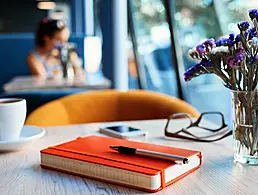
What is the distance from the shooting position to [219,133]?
115cm

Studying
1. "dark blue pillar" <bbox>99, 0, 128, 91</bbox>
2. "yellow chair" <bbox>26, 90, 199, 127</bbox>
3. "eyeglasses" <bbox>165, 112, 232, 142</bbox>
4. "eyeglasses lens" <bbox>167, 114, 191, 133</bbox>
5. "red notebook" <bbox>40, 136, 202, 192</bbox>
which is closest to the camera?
"red notebook" <bbox>40, 136, 202, 192</bbox>

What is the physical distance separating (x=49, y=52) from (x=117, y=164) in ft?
11.8

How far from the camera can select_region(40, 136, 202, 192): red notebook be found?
698 millimetres

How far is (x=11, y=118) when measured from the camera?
0.96m

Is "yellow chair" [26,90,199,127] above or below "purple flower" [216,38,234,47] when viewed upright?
below

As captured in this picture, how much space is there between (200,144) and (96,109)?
76 centimetres

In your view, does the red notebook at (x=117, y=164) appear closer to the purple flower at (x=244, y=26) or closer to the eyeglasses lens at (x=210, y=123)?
the purple flower at (x=244, y=26)

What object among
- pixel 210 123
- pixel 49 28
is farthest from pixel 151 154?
pixel 49 28

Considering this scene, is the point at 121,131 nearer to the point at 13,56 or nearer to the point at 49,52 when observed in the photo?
the point at 49,52

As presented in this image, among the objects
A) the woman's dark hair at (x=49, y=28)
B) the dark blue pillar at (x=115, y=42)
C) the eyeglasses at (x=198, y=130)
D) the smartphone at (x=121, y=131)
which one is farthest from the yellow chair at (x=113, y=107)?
the dark blue pillar at (x=115, y=42)

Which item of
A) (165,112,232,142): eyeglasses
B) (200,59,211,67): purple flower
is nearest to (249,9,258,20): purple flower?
(200,59,211,67): purple flower

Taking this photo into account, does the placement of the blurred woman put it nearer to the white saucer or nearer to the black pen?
the white saucer

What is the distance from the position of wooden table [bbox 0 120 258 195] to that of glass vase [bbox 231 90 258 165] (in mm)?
27

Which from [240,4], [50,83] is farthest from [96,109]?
[50,83]
